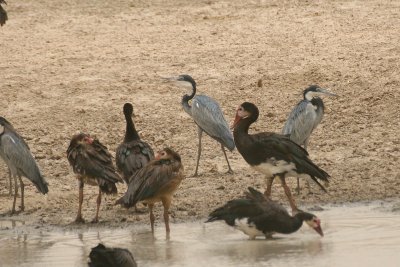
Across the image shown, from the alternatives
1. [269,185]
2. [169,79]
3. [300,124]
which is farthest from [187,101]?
[269,185]

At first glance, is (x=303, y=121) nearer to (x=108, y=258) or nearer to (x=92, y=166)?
(x=92, y=166)

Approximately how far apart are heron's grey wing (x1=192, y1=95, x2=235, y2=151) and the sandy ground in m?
0.39

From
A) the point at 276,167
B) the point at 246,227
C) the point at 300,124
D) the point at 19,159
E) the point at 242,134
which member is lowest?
the point at 246,227

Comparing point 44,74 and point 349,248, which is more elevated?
point 44,74

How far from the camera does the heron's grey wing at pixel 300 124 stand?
1706 centimetres

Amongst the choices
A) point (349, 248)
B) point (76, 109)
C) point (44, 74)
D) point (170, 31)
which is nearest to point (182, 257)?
point (349, 248)

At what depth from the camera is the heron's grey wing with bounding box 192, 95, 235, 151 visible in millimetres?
17653

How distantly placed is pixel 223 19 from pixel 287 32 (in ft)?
4.05

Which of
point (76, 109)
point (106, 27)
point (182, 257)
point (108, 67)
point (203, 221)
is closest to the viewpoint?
point (182, 257)

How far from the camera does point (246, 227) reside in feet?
46.1

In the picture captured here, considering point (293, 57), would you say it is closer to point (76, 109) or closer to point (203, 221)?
point (76, 109)

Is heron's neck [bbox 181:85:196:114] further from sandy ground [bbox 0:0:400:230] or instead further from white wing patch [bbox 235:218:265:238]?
white wing patch [bbox 235:218:265:238]

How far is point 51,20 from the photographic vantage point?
73.9 feet

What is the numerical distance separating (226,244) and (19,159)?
3.16 metres
